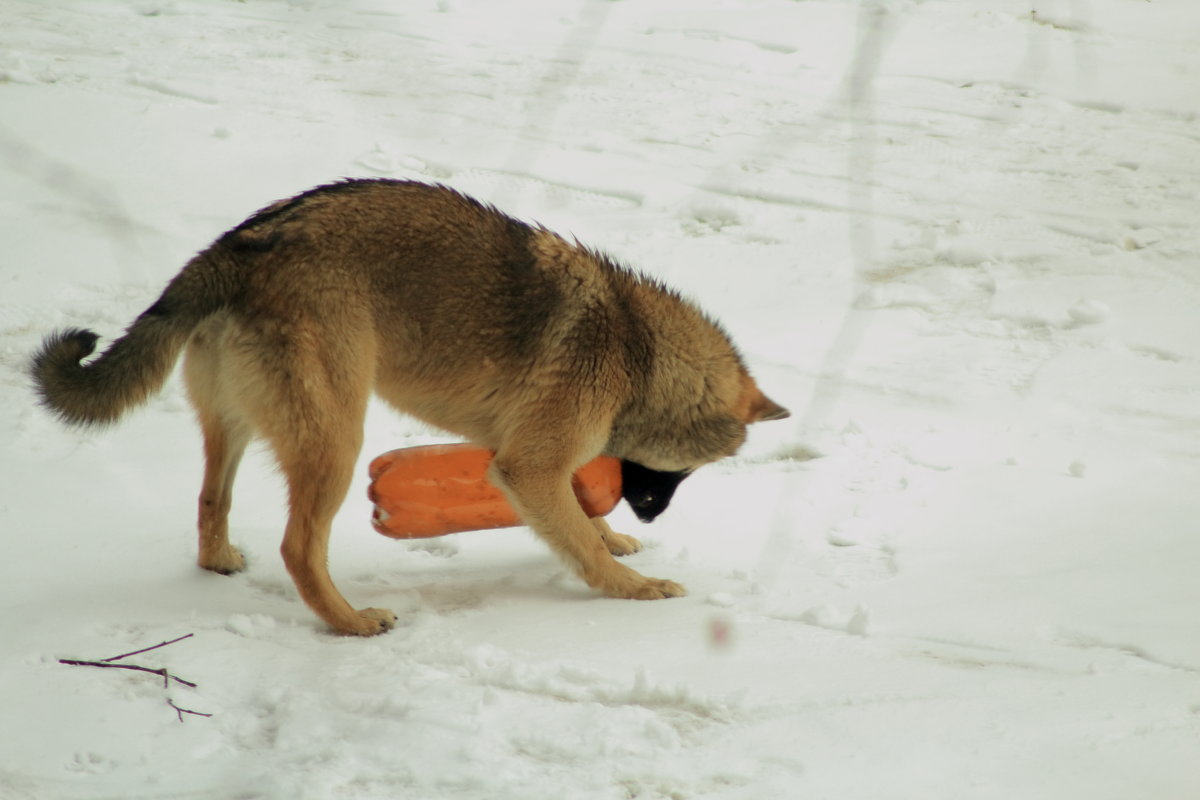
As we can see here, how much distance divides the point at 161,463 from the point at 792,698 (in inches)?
129

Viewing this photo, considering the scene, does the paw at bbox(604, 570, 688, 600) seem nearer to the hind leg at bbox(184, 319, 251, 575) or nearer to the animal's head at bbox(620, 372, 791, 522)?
the animal's head at bbox(620, 372, 791, 522)

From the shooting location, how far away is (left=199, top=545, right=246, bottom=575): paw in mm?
4359

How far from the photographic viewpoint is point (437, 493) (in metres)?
4.48

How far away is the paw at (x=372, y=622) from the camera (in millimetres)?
3963

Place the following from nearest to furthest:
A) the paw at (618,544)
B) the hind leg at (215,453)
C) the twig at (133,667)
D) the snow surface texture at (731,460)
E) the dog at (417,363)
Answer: the snow surface texture at (731,460) < the twig at (133,667) < the dog at (417,363) < the hind leg at (215,453) < the paw at (618,544)

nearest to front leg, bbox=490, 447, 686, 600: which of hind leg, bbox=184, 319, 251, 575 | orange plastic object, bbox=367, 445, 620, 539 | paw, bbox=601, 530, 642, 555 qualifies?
orange plastic object, bbox=367, 445, 620, 539

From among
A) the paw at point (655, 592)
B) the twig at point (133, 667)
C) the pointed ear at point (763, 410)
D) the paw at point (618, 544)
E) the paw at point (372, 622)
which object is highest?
the pointed ear at point (763, 410)

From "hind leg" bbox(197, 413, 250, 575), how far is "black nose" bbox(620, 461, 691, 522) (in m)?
1.66

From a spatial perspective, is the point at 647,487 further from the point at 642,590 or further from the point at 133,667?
the point at 133,667

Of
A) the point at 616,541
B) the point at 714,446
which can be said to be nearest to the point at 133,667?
the point at 616,541

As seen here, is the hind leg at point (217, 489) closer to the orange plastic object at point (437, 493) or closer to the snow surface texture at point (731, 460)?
the snow surface texture at point (731, 460)

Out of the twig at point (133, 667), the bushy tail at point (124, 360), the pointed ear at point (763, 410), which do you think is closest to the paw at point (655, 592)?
→ the pointed ear at point (763, 410)

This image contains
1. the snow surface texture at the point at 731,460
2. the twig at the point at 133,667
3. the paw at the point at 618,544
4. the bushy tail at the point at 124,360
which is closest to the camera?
the snow surface texture at the point at 731,460

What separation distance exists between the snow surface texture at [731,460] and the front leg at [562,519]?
0.55ft
